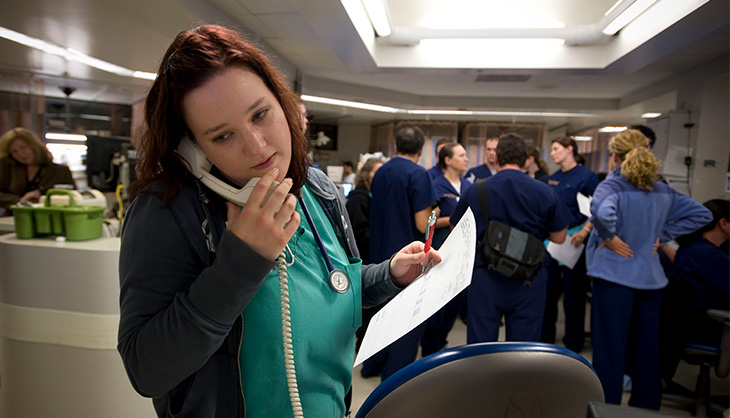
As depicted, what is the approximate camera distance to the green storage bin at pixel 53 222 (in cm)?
186

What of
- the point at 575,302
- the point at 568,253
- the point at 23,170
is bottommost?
the point at 575,302

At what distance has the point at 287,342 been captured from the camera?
0.70 metres

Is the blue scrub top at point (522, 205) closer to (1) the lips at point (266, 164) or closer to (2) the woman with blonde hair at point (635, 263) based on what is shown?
(2) the woman with blonde hair at point (635, 263)

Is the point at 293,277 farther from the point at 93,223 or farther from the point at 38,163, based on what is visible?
the point at 38,163

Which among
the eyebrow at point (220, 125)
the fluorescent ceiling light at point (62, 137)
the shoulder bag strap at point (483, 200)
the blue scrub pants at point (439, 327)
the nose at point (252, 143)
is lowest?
the blue scrub pants at point (439, 327)

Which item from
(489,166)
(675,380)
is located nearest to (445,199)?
(489,166)

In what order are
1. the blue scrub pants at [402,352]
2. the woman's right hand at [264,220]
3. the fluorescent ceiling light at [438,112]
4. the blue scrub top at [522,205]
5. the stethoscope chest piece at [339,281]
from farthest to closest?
the fluorescent ceiling light at [438,112], the blue scrub pants at [402,352], the blue scrub top at [522,205], the stethoscope chest piece at [339,281], the woman's right hand at [264,220]

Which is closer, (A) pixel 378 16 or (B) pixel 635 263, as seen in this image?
(B) pixel 635 263

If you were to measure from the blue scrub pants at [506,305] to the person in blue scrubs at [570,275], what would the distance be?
4.01 feet

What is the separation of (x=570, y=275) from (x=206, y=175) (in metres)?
3.65

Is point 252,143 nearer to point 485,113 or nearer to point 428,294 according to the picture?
point 428,294

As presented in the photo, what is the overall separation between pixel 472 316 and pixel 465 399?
6.60ft

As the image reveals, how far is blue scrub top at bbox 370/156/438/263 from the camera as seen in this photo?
2.71m

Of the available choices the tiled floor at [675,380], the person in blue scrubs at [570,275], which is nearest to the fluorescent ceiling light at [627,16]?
the person in blue scrubs at [570,275]
